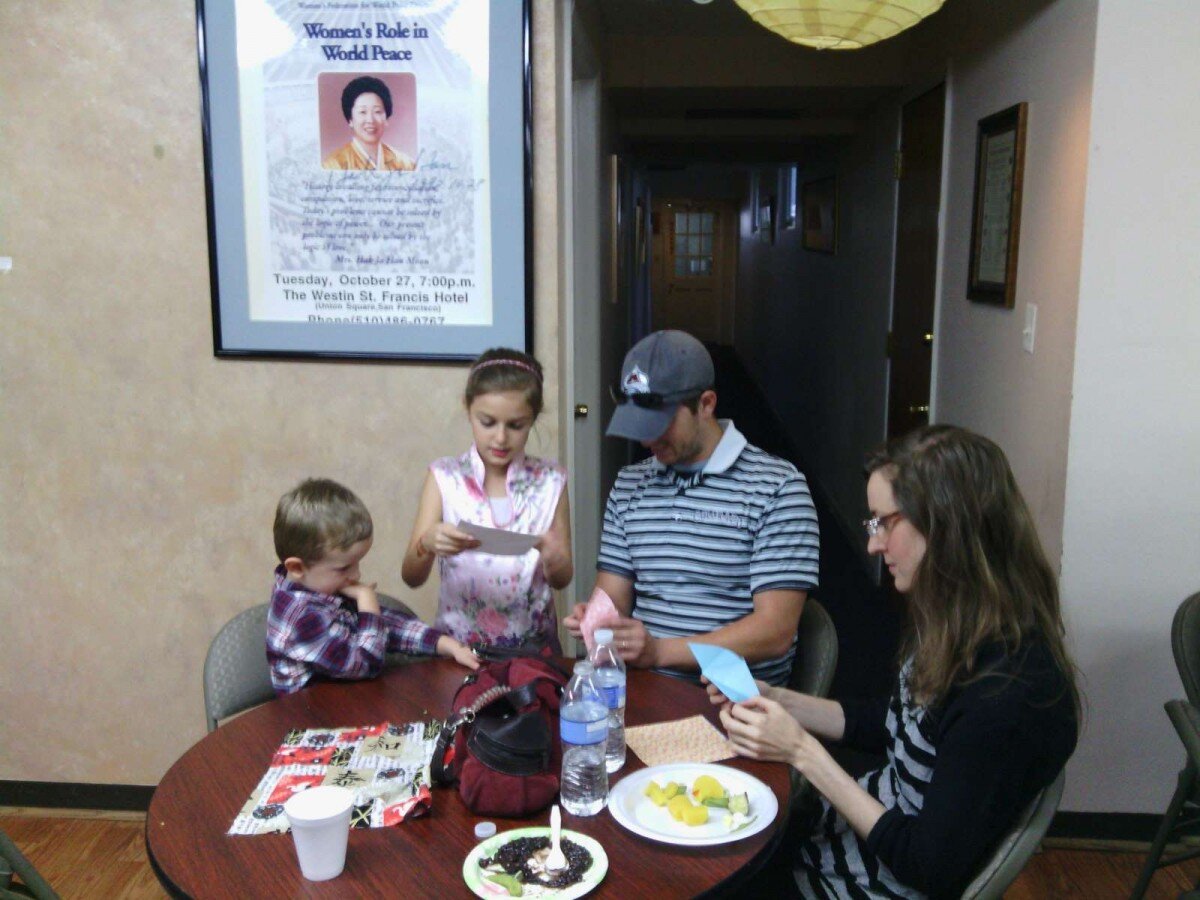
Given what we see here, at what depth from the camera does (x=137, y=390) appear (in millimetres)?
2850

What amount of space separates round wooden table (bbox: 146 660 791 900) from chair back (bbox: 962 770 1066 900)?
274mm

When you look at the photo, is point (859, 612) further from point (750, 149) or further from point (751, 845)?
point (750, 149)

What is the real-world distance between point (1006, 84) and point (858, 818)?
2.59m

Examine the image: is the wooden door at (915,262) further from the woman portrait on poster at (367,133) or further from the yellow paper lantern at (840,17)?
the woman portrait on poster at (367,133)

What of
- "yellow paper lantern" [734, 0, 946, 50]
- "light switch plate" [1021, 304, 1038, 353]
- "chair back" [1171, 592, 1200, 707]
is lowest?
"chair back" [1171, 592, 1200, 707]

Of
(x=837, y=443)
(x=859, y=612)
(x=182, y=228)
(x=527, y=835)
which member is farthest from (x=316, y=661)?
(x=837, y=443)

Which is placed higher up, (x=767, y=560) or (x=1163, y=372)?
(x=1163, y=372)

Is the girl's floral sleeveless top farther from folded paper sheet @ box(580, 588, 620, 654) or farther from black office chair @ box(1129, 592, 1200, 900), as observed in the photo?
black office chair @ box(1129, 592, 1200, 900)

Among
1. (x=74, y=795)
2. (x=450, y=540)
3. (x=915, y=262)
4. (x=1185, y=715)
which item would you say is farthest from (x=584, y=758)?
(x=915, y=262)

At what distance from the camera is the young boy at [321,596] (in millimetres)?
1861

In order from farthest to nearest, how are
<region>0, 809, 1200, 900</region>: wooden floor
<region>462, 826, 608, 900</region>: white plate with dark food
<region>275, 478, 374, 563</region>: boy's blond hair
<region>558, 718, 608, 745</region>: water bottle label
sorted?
<region>0, 809, 1200, 900</region>: wooden floor, <region>275, 478, 374, 563</region>: boy's blond hair, <region>558, 718, 608, 745</region>: water bottle label, <region>462, 826, 608, 900</region>: white plate with dark food

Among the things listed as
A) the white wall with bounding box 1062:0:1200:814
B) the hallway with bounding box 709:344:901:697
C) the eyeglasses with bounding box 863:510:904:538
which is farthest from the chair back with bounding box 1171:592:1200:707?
the eyeglasses with bounding box 863:510:904:538

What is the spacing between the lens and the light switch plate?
2.95 m

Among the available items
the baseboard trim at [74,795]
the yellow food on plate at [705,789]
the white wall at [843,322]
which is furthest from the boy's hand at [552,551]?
the white wall at [843,322]
